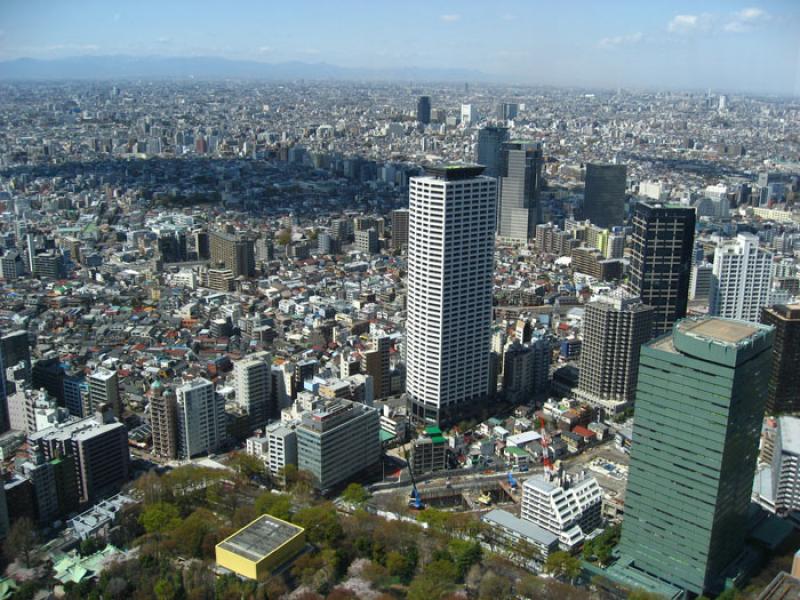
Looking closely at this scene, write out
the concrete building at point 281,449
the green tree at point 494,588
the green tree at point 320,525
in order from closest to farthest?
1. the green tree at point 494,588
2. the green tree at point 320,525
3. the concrete building at point 281,449

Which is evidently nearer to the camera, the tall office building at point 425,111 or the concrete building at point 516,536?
the concrete building at point 516,536

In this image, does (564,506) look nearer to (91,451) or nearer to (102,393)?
(91,451)

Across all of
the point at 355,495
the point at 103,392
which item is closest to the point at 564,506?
the point at 355,495

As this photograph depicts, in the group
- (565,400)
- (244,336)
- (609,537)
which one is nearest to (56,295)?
(244,336)

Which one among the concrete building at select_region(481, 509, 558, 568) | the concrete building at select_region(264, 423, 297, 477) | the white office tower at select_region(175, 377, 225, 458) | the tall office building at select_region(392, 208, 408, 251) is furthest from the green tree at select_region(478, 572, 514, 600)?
the tall office building at select_region(392, 208, 408, 251)

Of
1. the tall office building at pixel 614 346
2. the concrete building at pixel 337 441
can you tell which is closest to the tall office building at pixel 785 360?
the tall office building at pixel 614 346

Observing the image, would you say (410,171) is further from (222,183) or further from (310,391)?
(310,391)

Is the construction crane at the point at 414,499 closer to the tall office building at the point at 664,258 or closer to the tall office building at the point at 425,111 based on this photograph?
the tall office building at the point at 664,258
